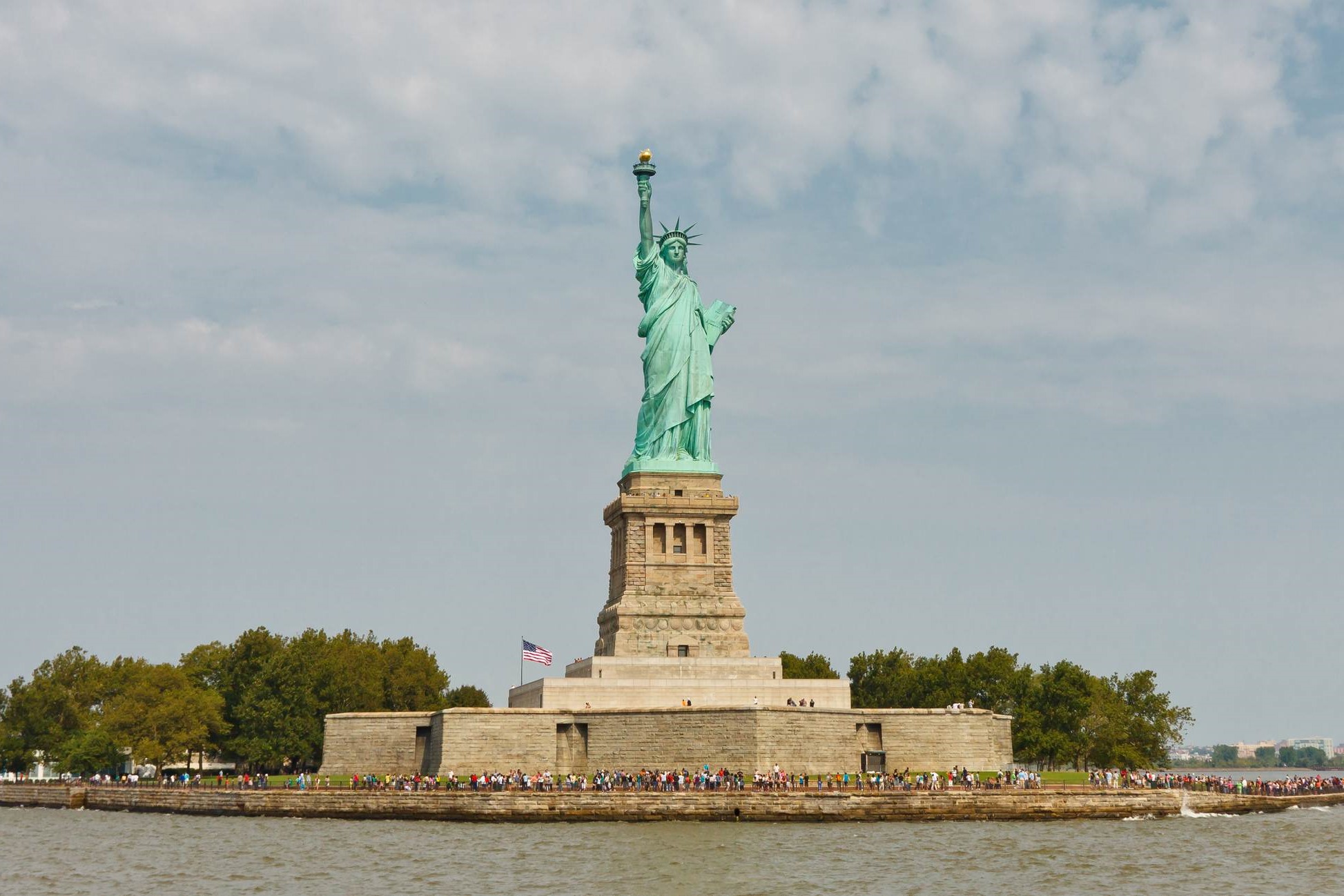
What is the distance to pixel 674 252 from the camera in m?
63.9

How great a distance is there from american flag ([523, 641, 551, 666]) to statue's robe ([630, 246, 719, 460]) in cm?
958

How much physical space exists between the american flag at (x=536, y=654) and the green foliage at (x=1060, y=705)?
22.5 meters

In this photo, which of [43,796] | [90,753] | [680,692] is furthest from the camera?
[90,753]

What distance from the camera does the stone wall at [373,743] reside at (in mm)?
56406

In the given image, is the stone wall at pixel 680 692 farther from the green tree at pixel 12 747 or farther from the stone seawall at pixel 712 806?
the green tree at pixel 12 747

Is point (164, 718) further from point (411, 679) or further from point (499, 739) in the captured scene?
point (499, 739)

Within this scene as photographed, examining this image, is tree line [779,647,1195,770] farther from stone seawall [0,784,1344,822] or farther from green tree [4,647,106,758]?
green tree [4,647,106,758]

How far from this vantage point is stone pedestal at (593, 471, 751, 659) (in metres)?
Result: 58.8

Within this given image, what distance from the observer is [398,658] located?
8162 cm

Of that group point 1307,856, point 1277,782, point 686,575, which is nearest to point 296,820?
point 686,575

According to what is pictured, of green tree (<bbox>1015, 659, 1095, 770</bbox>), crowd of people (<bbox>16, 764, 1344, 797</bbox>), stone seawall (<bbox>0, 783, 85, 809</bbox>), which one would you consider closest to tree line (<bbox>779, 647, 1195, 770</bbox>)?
green tree (<bbox>1015, 659, 1095, 770</bbox>)

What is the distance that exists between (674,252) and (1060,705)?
27287 mm

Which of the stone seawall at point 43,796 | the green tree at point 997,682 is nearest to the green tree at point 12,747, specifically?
the stone seawall at point 43,796

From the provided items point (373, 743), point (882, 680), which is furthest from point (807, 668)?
point (373, 743)
